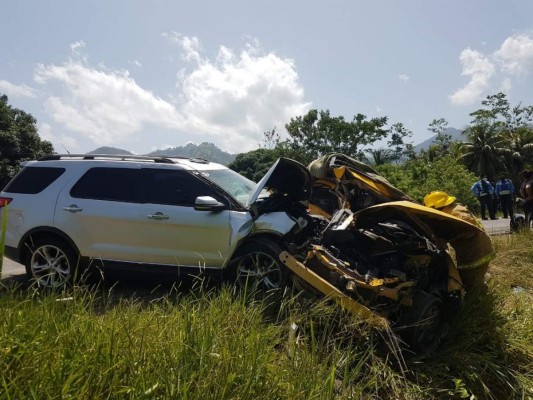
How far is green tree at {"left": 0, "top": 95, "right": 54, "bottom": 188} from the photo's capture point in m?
28.6

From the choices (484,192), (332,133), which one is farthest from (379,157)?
(484,192)

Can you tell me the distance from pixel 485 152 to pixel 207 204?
41.8m

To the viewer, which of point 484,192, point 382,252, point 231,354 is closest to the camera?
point 231,354

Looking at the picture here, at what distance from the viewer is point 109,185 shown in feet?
18.7

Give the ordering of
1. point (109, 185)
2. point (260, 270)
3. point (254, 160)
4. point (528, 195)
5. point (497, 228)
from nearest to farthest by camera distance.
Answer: point (260, 270)
point (109, 185)
point (528, 195)
point (497, 228)
point (254, 160)

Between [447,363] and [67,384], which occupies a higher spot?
[67,384]

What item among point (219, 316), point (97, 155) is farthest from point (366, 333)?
point (97, 155)

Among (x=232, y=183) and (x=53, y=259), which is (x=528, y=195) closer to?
(x=232, y=183)

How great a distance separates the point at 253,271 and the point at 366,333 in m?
1.67

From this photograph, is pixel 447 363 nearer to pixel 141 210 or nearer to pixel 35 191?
pixel 141 210

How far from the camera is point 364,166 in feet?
18.7

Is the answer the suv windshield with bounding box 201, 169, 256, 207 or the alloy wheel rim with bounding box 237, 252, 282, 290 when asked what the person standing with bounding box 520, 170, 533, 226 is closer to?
the suv windshield with bounding box 201, 169, 256, 207

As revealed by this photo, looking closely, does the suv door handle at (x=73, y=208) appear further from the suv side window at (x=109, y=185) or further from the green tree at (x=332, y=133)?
the green tree at (x=332, y=133)

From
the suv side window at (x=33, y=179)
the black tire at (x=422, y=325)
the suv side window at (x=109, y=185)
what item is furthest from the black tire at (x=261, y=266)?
the suv side window at (x=33, y=179)
